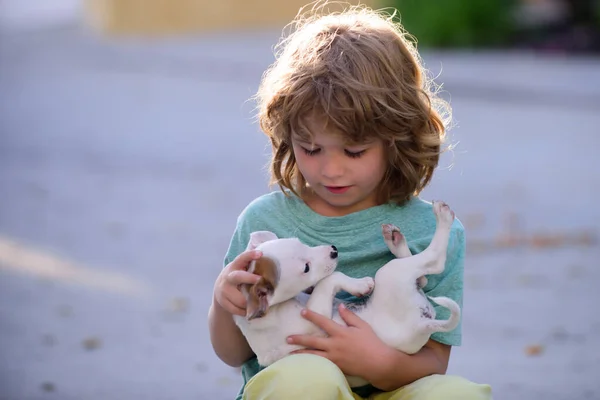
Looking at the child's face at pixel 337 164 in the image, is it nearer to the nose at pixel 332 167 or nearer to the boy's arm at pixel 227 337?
the nose at pixel 332 167

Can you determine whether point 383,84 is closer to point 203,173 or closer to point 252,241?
point 252,241

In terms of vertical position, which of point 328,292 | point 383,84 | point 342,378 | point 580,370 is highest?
point 383,84

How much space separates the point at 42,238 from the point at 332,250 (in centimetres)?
419

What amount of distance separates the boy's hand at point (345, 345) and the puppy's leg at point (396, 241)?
21 cm

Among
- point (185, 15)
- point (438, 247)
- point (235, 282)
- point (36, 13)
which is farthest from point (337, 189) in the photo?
point (36, 13)

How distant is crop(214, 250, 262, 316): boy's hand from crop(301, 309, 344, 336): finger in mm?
152

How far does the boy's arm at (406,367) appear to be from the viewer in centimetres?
244

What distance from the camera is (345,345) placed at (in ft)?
7.95

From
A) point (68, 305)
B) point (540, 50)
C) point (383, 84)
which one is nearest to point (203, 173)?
point (68, 305)

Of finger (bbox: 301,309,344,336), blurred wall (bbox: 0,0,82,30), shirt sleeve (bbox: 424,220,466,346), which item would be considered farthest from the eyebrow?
blurred wall (bbox: 0,0,82,30)

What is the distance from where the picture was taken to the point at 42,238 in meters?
6.25

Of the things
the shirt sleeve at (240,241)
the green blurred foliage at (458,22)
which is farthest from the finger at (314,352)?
the green blurred foliage at (458,22)

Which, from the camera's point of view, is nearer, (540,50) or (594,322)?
(594,322)

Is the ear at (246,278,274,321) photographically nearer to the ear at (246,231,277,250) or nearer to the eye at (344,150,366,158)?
the ear at (246,231,277,250)
